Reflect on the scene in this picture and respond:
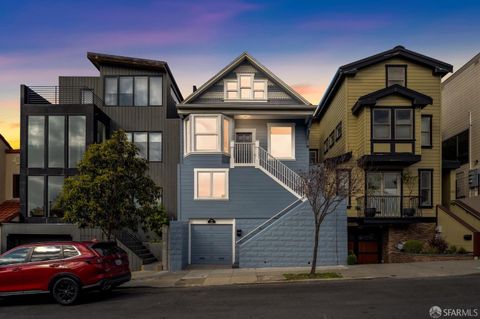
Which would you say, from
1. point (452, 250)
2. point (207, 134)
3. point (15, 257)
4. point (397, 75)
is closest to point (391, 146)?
point (397, 75)

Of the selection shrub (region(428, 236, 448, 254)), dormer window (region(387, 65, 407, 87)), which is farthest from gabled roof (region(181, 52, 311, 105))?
shrub (region(428, 236, 448, 254))

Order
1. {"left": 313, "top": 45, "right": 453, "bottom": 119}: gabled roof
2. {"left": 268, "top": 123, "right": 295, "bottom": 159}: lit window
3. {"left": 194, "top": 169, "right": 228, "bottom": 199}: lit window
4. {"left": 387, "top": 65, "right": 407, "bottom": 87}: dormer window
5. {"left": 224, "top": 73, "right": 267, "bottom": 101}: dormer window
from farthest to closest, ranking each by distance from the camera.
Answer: {"left": 387, "top": 65, "right": 407, "bottom": 87}: dormer window
{"left": 313, "top": 45, "right": 453, "bottom": 119}: gabled roof
{"left": 268, "top": 123, "right": 295, "bottom": 159}: lit window
{"left": 224, "top": 73, "right": 267, "bottom": 101}: dormer window
{"left": 194, "top": 169, "right": 228, "bottom": 199}: lit window

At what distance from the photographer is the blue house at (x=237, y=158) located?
2225cm

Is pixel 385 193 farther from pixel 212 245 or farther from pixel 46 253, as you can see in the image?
pixel 46 253

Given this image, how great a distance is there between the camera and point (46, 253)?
1313cm

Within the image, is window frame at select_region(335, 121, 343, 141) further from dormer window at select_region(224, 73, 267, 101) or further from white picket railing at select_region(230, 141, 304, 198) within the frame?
white picket railing at select_region(230, 141, 304, 198)

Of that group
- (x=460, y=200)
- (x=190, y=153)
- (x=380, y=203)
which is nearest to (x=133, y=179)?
(x=190, y=153)

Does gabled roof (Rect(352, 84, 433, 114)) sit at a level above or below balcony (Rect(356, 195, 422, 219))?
above

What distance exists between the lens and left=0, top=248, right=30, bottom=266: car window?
43.2ft

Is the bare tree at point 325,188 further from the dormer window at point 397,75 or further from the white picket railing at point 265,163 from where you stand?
the dormer window at point 397,75

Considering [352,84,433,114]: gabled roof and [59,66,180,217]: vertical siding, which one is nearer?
[352,84,433,114]: gabled roof

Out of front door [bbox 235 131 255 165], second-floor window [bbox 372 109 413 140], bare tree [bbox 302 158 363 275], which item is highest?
A: second-floor window [bbox 372 109 413 140]

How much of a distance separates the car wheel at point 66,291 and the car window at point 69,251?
1.98ft

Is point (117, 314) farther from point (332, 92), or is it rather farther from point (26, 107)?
point (332, 92)
